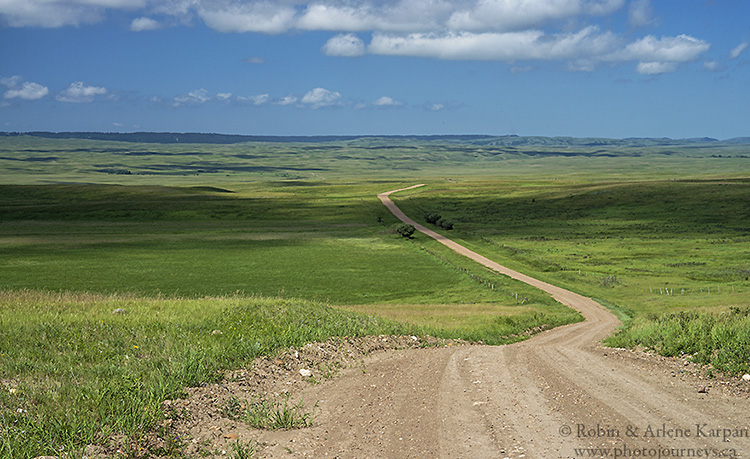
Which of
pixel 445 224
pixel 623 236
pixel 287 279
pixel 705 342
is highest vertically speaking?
pixel 705 342

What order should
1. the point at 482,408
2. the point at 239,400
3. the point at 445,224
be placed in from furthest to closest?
the point at 445,224 < the point at 239,400 < the point at 482,408

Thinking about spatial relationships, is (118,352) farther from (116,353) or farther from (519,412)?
(519,412)

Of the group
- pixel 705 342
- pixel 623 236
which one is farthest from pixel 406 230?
pixel 705 342

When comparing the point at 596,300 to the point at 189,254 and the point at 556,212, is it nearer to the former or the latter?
the point at 189,254

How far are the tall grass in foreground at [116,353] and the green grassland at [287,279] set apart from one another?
59mm

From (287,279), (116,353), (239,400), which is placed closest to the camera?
(239,400)

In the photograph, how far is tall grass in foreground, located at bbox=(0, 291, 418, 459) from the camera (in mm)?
10789

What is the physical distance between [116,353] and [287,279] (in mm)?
48467

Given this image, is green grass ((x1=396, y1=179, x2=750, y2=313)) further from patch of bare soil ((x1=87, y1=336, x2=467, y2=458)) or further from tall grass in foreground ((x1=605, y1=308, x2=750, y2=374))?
patch of bare soil ((x1=87, y1=336, x2=467, y2=458))

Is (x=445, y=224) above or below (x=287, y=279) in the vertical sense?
above

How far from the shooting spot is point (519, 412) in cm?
1230

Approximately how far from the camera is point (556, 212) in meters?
143

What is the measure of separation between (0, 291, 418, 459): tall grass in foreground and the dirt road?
101 inches

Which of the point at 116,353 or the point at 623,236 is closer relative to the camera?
the point at 116,353
